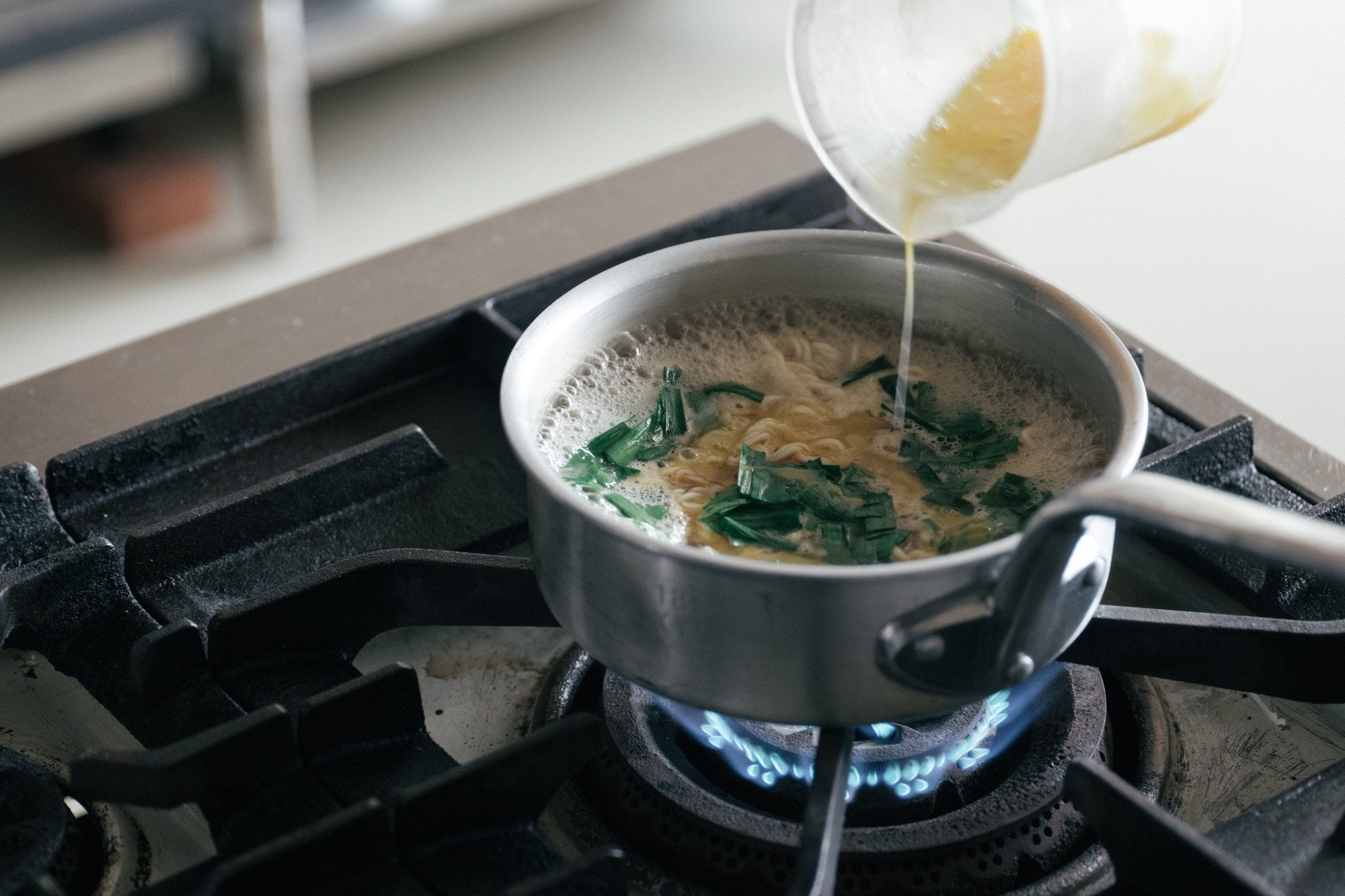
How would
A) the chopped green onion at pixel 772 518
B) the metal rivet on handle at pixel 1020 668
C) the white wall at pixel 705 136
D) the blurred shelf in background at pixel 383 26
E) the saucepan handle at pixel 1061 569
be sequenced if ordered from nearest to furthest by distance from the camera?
the saucepan handle at pixel 1061 569 → the metal rivet on handle at pixel 1020 668 → the chopped green onion at pixel 772 518 → the white wall at pixel 705 136 → the blurred shelf in background at pixel 383 26

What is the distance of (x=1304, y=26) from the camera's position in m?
2.64

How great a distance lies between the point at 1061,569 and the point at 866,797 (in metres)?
0.20

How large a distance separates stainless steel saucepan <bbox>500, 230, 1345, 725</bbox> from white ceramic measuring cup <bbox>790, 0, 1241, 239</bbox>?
82 mm

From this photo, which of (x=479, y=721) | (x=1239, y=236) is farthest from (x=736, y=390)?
(x=1239, y=236)

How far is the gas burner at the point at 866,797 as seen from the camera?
68 centimetres

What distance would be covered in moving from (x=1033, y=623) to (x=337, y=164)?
2190mm

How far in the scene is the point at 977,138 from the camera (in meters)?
0.79

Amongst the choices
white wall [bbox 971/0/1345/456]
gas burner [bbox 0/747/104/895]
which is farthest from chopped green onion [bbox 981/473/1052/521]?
white wall [bbox 971/0/1345/456]

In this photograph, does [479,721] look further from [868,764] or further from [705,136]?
[705,136]

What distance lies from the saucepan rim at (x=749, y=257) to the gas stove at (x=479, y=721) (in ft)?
0.38

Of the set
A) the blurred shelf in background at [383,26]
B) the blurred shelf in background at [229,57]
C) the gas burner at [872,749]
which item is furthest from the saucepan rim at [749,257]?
the blurred shelf in background at [383,26]

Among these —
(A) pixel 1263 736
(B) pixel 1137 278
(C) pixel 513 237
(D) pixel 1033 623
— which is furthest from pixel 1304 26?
(D) pixel 1033 623

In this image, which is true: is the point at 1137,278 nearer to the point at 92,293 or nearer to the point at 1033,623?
the point at 1033,623

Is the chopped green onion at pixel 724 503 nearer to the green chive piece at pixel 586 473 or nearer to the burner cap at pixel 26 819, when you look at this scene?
the green chive piece at pixel 586 473
